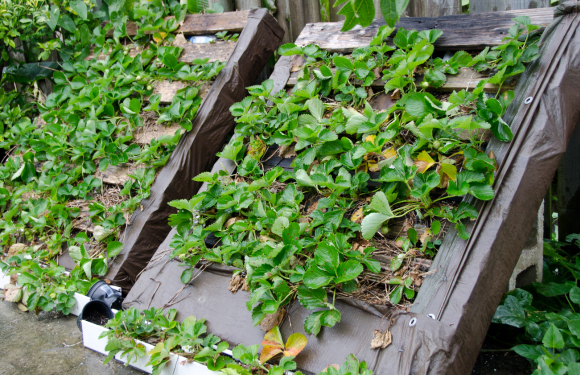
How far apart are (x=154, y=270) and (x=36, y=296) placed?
2.14ft

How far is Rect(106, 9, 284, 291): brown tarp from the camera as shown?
2119mm

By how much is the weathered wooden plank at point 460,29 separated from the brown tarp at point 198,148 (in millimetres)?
510

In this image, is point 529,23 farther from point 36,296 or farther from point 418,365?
point 36,296

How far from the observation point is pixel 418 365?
1194 millimetres

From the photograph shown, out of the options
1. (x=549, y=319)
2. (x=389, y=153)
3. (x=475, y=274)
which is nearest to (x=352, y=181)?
(x=389, y=153)

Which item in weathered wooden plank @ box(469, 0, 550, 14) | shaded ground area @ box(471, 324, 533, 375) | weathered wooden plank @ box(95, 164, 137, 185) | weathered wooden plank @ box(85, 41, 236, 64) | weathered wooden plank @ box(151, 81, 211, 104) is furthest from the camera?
weathered wooden plank @ box(85, 41, 236, 64)

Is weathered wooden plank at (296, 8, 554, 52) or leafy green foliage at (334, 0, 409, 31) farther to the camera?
weathered wooden plank at (296, 8, 554, 52)

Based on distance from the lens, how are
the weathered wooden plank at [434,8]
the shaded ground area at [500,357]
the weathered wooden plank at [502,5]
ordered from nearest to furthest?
the shaded ground area at [500,357] → the weathered wooden plank at [502,5] → the weathered wooden plank at [434,8]

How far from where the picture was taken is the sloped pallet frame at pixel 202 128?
Result: 2.13 m

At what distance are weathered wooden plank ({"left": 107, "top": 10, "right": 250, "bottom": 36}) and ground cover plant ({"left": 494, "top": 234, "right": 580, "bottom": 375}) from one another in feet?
7.35

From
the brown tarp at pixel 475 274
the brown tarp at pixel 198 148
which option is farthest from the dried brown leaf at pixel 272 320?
the brown tarp at pixel 198 148

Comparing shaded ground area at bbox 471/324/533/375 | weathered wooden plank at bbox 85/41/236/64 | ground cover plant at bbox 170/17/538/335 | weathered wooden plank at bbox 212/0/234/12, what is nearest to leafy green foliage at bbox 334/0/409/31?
ground cover plant at bbox 170/17/538/335

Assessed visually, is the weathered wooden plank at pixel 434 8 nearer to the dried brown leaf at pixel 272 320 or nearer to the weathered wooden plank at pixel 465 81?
the weathered wooden plank at pixel 465 81

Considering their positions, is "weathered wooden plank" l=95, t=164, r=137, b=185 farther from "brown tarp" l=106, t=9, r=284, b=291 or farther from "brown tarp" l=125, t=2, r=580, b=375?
"brown tarp" l=125, t=2, r=580, b=375
